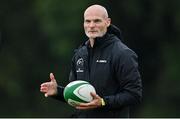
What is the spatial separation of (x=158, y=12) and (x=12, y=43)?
4791mm

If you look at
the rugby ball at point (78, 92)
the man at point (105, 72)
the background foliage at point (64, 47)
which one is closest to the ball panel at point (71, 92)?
the rugby ball at point (78, 92)

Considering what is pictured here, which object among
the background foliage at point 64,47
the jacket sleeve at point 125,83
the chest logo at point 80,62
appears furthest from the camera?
the background foliage at point 64,47

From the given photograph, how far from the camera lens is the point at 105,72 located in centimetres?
1018

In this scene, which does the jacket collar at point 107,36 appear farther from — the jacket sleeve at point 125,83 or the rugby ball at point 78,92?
the rugby ball at point 78,92

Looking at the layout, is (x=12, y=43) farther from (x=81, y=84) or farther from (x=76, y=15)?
(x=81, y=84)

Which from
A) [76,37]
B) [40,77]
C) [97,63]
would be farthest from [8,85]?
[97,63]

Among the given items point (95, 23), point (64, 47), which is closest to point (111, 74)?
point (95, 23)

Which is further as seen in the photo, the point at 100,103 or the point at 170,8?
the point at 170,8

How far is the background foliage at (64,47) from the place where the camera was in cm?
2686

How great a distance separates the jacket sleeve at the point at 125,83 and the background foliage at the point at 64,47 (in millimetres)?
15720

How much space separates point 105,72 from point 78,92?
1.18 ft

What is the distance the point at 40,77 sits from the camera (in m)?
28.9

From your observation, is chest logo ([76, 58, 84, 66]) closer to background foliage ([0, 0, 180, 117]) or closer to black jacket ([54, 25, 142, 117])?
black jacket ([54, 25, 142, 117])

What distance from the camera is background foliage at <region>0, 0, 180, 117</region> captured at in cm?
2686
